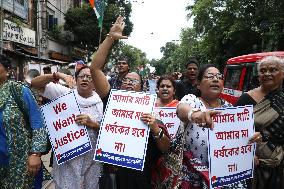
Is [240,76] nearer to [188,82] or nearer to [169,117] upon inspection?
[188,82]

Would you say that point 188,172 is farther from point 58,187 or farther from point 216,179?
point 58,187

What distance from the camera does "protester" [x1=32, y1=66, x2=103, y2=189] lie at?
13.0 feet

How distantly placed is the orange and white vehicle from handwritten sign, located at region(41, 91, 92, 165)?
6.62m

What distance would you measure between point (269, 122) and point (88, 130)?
1653 millimetres

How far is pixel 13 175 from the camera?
11.6 feet

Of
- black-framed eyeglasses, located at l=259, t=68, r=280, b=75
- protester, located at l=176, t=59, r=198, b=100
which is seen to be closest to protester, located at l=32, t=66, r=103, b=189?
black-framed eyeglasses, located at l=259, t=68, r=280, b=75

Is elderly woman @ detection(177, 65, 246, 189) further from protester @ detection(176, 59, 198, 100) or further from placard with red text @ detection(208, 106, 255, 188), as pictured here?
protester @ detection(176, 59, 198, 100)

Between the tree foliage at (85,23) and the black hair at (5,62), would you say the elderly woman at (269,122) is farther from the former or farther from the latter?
the tree foliage at (85,23)

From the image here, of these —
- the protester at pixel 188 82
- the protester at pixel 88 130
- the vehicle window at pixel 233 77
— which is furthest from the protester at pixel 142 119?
the vehicle window at pixel 233 77

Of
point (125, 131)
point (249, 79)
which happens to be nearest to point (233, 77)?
point (249, 79)

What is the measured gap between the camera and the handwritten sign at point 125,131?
11.0 ft

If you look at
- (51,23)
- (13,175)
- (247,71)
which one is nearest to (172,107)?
(13,175)

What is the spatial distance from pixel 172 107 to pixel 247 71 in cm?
685

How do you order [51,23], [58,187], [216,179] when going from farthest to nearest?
[51,23] → [58,187] → [216,179]
